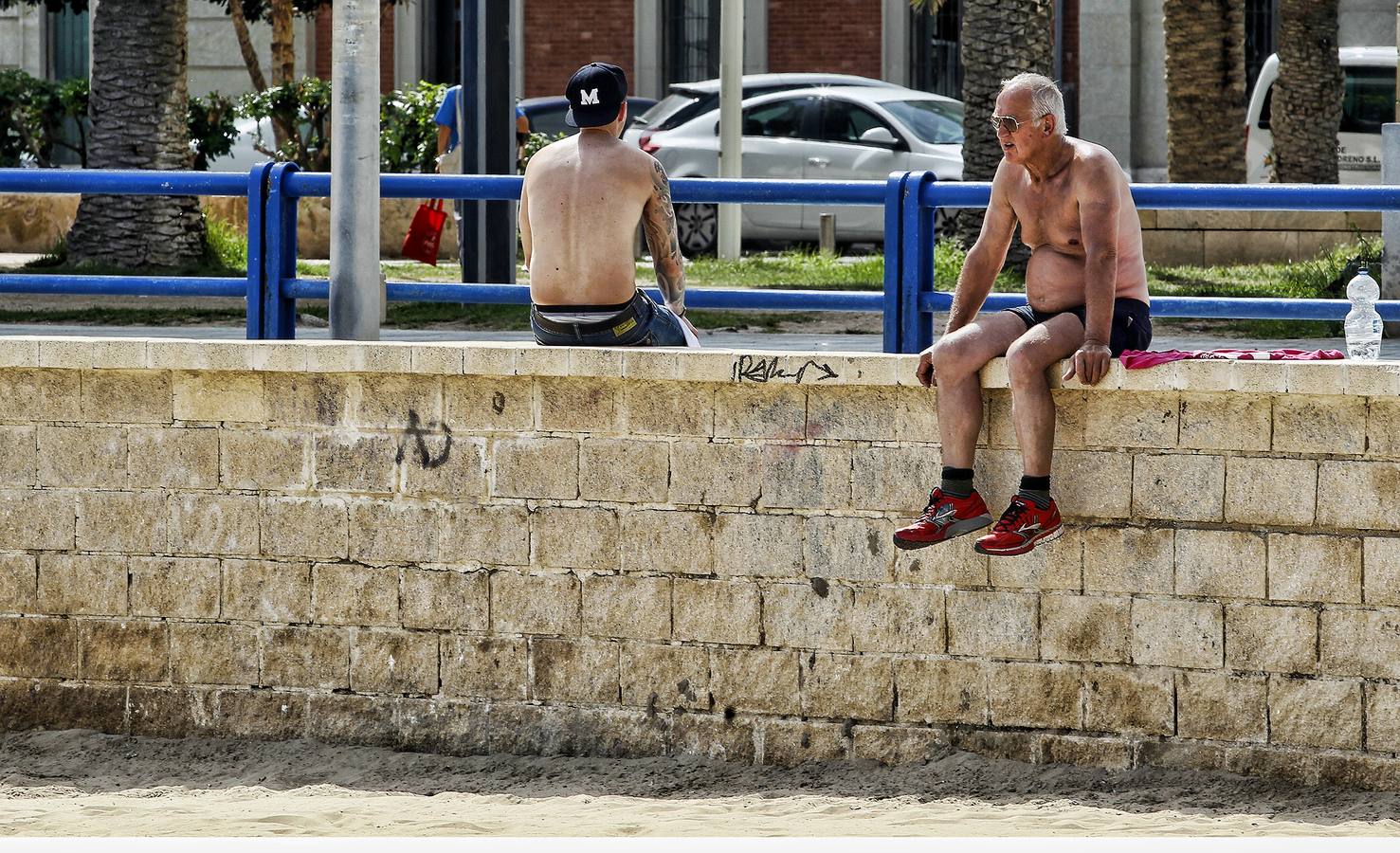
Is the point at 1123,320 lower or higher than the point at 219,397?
higher

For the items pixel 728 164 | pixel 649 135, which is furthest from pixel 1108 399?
pixel 649 135

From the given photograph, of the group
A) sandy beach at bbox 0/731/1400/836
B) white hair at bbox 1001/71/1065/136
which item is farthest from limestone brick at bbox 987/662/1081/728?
white hair at bbox 1001/71/1065/136

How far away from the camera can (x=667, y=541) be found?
7.23 meters

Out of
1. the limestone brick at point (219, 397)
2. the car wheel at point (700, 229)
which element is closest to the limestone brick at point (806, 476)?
the limestone brick at point (219, 397)

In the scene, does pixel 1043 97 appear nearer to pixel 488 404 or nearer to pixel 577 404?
pixel 577 404

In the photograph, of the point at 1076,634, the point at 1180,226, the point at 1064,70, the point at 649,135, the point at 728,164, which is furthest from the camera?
the point at 1064,70

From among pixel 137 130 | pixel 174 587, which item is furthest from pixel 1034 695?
pixel 137 130

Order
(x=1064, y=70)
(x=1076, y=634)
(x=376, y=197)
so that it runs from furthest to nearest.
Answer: (x=1064, y=70) → (x=376, y=197) → (x=1076, y=634)

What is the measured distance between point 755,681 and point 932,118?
1346 cm

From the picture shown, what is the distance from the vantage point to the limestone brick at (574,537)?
7277mm

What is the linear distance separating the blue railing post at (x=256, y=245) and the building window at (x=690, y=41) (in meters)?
21.7

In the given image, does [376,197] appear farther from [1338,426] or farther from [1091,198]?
[1338,426]

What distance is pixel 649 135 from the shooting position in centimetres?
2003

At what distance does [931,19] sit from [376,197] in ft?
70.2
